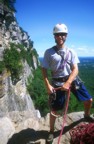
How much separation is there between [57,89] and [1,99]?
2531 centimetres

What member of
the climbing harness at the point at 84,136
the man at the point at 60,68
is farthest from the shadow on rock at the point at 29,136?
the climbing harness at the point at 84,136

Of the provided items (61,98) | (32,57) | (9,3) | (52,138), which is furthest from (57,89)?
(32,57)

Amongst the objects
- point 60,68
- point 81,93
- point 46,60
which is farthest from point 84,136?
point 46,60

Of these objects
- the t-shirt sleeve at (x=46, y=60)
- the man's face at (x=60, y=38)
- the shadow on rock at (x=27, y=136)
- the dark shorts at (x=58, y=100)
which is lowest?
the shadow on rock at (x=27, y=136)

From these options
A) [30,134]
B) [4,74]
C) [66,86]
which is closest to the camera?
[66,86]

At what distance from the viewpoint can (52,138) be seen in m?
6.14

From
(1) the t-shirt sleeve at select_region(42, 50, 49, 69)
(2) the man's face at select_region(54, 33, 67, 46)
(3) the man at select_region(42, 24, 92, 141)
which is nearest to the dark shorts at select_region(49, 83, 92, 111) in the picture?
(3) the man at select_region(42, 24, 92, 141)

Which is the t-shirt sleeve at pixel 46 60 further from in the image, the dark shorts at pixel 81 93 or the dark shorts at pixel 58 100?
the dark shorts at pixel 81 93

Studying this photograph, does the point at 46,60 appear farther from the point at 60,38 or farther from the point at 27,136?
the point at 27,136

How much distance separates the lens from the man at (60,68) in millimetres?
A: 5466

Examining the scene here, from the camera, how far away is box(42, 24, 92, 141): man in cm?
547

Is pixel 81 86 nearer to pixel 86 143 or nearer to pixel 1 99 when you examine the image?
pixel 86 143

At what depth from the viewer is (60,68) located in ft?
18.7

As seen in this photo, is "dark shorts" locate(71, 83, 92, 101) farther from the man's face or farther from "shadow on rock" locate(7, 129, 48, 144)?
"shadow on rock" locate(7, 129, 48, 144)
